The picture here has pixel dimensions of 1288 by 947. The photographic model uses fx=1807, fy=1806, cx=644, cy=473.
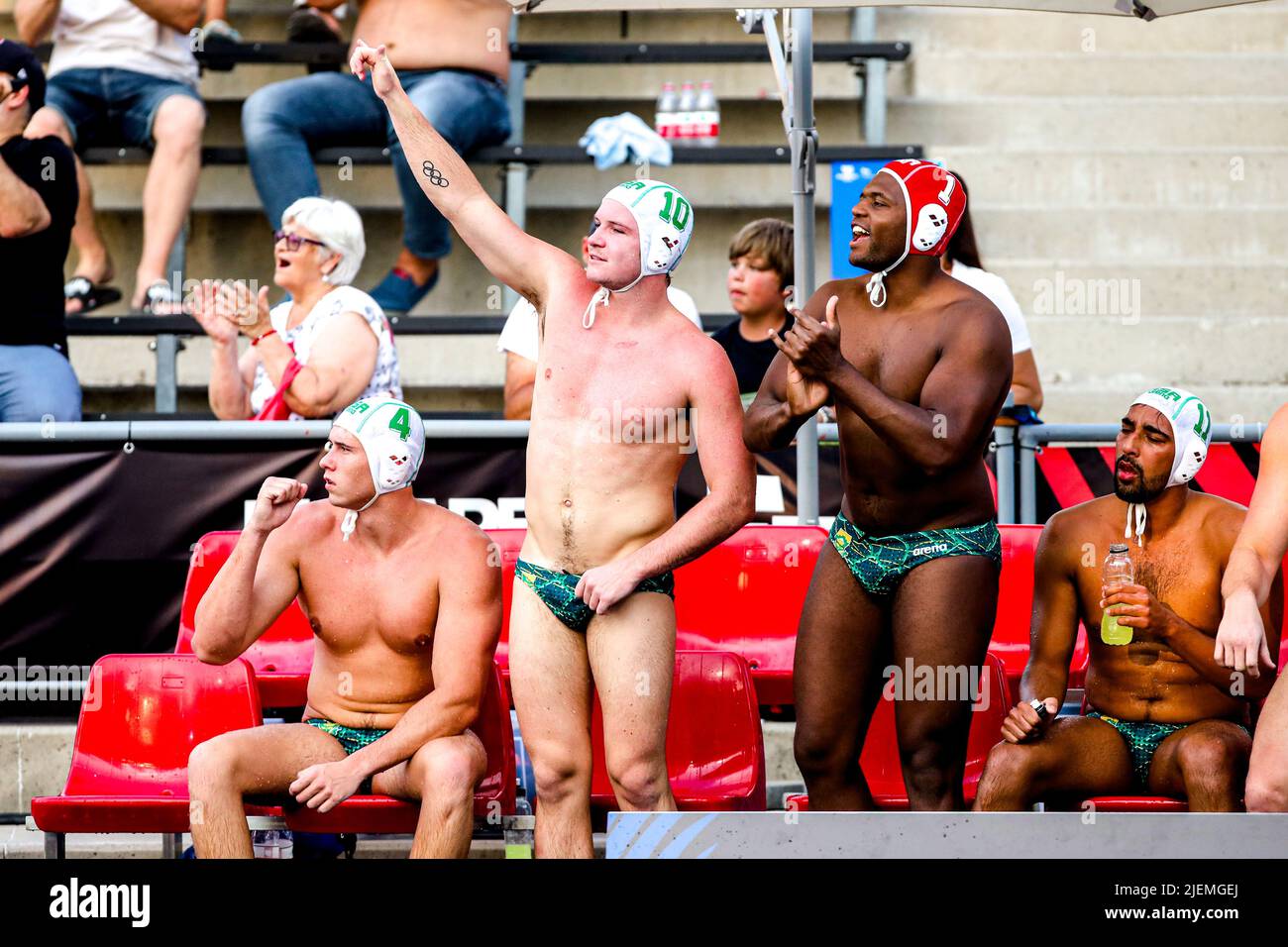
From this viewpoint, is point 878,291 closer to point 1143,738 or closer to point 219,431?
point 1143,738

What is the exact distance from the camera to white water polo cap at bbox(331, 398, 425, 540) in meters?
4.83

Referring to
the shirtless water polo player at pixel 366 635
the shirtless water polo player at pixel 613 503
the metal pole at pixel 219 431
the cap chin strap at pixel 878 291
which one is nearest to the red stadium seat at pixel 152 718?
the shirtless water polo player at pixel 366 635

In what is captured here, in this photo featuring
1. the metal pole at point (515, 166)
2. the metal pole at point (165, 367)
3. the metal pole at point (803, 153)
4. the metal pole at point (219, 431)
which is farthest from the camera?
the metal pole at point (515, 166)

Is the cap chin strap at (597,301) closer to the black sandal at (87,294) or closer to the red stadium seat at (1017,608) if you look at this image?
the red stadium seat at (1017,608)

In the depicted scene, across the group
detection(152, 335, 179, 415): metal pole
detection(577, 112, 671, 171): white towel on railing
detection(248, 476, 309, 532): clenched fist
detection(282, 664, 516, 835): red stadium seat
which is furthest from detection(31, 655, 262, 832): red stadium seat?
detection(577, 112, 671, 171): white towel on railing

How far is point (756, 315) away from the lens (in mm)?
6734

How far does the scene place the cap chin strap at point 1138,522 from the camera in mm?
4836

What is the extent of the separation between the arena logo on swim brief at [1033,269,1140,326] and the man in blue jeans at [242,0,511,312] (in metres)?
2.74

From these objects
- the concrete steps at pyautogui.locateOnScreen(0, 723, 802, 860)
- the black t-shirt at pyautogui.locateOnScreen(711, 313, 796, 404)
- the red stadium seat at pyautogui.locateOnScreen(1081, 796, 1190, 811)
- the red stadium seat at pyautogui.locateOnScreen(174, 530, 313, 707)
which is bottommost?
the concrete steps at pyautogui.locateOnScreen(0, 723, 802, 860)

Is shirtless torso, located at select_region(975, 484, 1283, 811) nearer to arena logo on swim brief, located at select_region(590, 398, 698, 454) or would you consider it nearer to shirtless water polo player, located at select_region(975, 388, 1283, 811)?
shirtless water polo player, located at select_region(975, 388, 1283, 811)

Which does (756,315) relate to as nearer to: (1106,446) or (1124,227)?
(1106,446)

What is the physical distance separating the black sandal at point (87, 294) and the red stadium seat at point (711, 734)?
4310mm
